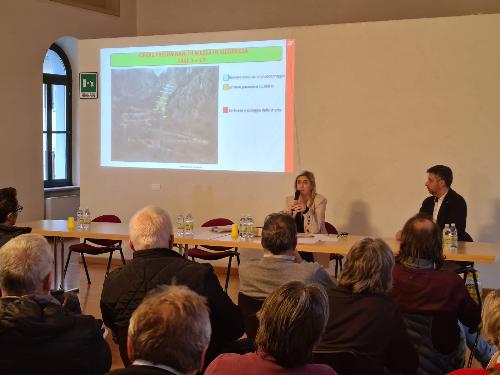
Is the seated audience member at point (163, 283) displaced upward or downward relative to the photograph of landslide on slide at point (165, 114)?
downward

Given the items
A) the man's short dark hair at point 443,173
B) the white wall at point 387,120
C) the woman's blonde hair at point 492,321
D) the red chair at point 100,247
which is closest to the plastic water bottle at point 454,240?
the man's short dark hair at point 443,173

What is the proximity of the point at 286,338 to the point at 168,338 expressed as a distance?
423 mm

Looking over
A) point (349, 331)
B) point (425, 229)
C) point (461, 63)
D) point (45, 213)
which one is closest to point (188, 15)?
point (45, 213)

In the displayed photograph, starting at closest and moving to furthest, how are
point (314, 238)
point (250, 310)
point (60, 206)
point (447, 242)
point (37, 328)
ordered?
point (37, 328) → point (250, 310) → point (447, 242) → point (314, 238) → point (60, 206)

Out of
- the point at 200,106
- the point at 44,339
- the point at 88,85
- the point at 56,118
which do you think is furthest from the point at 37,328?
the point at 56,118

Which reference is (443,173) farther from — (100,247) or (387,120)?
(100,247)

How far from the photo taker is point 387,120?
6762 millimetres

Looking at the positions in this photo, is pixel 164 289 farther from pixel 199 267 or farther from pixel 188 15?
pixel 188 15

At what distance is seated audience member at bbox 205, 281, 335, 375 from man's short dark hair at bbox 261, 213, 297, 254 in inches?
50.6

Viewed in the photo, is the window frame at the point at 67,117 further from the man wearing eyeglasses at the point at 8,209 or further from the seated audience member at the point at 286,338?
the seated audience member at the point at 286,338

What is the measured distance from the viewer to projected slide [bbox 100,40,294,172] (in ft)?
23.6

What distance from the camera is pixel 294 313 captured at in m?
1.97

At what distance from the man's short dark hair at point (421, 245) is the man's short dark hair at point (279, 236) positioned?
0.54m

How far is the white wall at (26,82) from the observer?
827 cm
